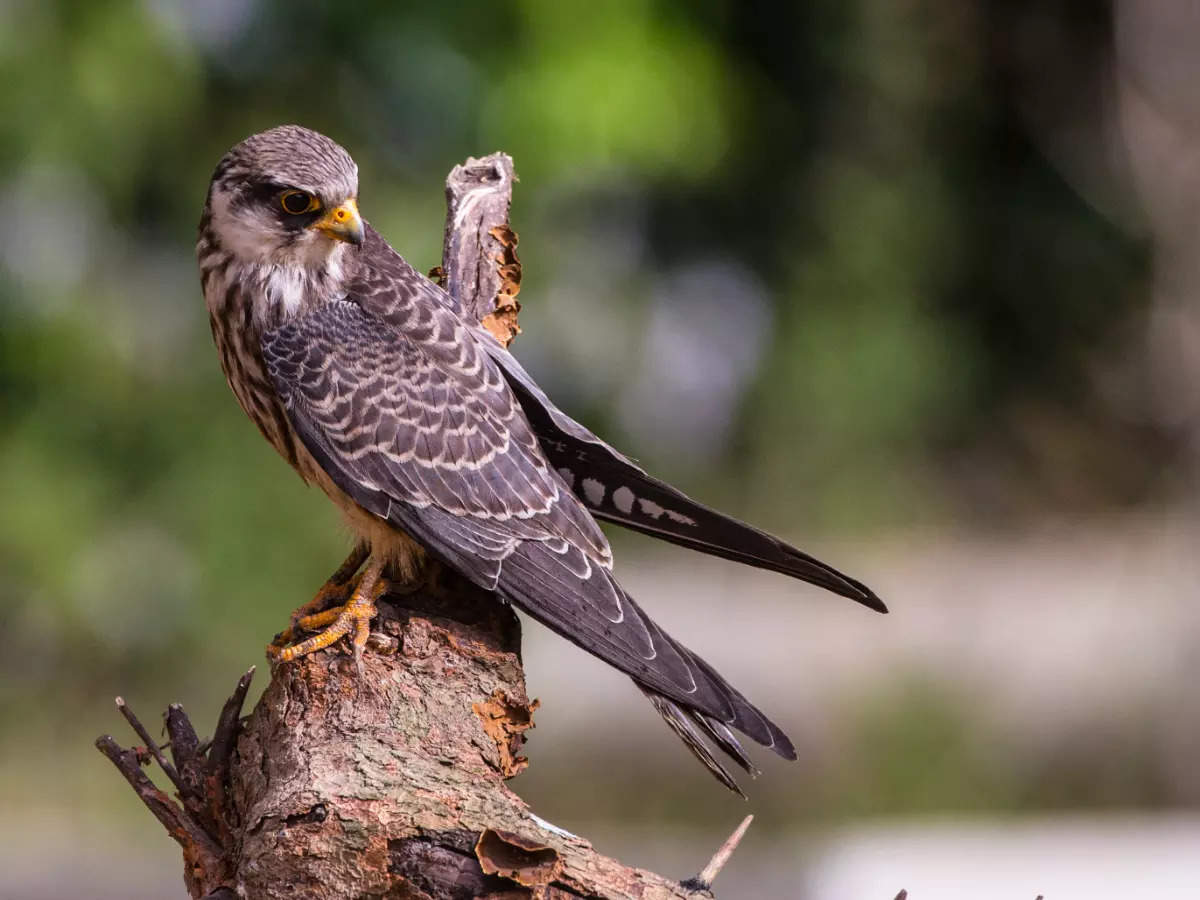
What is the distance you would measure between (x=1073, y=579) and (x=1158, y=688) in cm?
102

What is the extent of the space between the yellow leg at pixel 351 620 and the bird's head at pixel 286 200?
0.75 metres

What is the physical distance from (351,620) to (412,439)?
0.51 m

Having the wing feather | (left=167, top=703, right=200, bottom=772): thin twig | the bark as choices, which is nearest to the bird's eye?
the wing feather

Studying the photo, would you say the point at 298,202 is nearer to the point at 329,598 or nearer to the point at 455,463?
the point at 455,463

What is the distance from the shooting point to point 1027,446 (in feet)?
36.0

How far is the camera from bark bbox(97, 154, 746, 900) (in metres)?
2.26

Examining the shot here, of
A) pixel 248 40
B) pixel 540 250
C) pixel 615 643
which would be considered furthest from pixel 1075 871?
pixel 248 40

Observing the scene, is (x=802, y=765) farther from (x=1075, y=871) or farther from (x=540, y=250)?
(x=540, y=250)

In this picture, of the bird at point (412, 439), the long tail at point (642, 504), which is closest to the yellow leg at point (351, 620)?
the bird at point (412, 439)

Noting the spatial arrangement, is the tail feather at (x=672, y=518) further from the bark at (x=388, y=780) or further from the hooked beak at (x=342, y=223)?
the hooked beak at (x=342, y=223)

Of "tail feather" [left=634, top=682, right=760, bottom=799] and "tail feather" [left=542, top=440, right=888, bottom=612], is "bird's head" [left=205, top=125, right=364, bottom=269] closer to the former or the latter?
"tail feather" [left=542, top=440, right=888, bottom=612]

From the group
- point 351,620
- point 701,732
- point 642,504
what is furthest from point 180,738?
point 642,504

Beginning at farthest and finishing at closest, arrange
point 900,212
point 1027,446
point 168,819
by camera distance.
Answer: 1. point 1027,446
2. point 900,212
3. point 168,819

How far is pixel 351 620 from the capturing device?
2.89 metres
